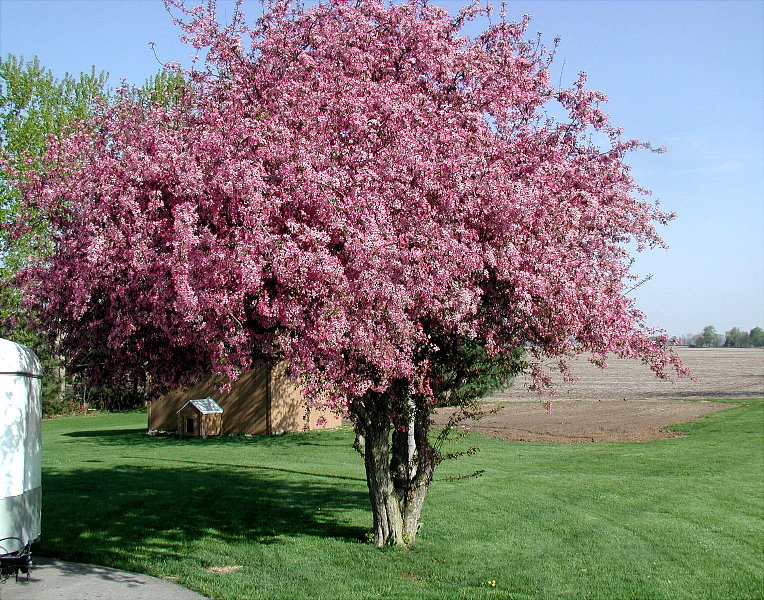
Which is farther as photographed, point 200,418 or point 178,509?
point 200,418

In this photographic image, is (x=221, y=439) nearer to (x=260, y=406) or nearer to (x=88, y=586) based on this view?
(x=260, y=406)

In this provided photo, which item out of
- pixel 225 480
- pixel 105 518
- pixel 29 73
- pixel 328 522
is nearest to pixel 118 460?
pixel 225 480

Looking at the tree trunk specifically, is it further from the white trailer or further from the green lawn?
the white trailer

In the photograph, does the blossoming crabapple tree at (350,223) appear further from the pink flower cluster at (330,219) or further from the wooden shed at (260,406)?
the wooden shed at (260,406)

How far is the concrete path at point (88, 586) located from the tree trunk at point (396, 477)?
346 cm

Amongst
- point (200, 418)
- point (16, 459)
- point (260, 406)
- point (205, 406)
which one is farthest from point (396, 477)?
point (200, 418)

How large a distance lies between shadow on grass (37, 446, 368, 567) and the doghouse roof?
11.3m

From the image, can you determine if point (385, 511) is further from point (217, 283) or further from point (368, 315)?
point (217, 283)

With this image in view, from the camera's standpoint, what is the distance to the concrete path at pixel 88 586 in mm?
9555

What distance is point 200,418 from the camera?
112 ft

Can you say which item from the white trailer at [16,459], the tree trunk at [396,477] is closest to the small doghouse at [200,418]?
the tree trunk at [396,477]

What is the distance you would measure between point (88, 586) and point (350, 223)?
6002 millimetres

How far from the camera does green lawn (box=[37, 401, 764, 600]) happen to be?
10844mm

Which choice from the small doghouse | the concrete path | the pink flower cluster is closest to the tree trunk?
the pink flower cluster
